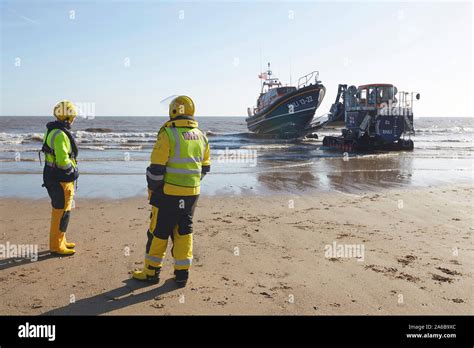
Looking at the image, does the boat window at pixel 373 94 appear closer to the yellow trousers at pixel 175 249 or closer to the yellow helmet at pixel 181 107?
the yellow helmet at pixel 181 107

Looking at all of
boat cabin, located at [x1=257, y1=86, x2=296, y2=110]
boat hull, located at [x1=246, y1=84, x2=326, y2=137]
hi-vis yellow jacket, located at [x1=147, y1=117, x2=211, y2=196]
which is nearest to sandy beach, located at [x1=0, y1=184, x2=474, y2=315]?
hi-vis yellow jacket, located at [x1=147, y1=117, x2=211, y2=196]

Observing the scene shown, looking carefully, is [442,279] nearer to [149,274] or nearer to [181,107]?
[149,274]

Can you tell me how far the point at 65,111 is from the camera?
16.3ft

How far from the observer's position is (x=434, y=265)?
454 centimetres

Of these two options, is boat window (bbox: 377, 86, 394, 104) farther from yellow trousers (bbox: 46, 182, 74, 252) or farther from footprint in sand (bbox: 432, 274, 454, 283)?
yellow trousers (bbox: 46, 182, 74, 252)

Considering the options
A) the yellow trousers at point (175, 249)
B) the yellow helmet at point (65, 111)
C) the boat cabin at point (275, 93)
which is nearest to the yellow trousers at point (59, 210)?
the yellow helmet at point (65, 111)

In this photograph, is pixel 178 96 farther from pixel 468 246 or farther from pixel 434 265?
pixel 468 246

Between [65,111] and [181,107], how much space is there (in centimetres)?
177

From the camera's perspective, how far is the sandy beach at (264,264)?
3625mm

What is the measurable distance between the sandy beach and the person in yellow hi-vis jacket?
0.25 m

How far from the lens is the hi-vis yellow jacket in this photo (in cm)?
387

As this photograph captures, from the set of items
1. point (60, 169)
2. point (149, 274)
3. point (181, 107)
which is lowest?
point (149, 274)

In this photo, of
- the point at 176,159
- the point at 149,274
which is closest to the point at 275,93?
the point at 176,159
